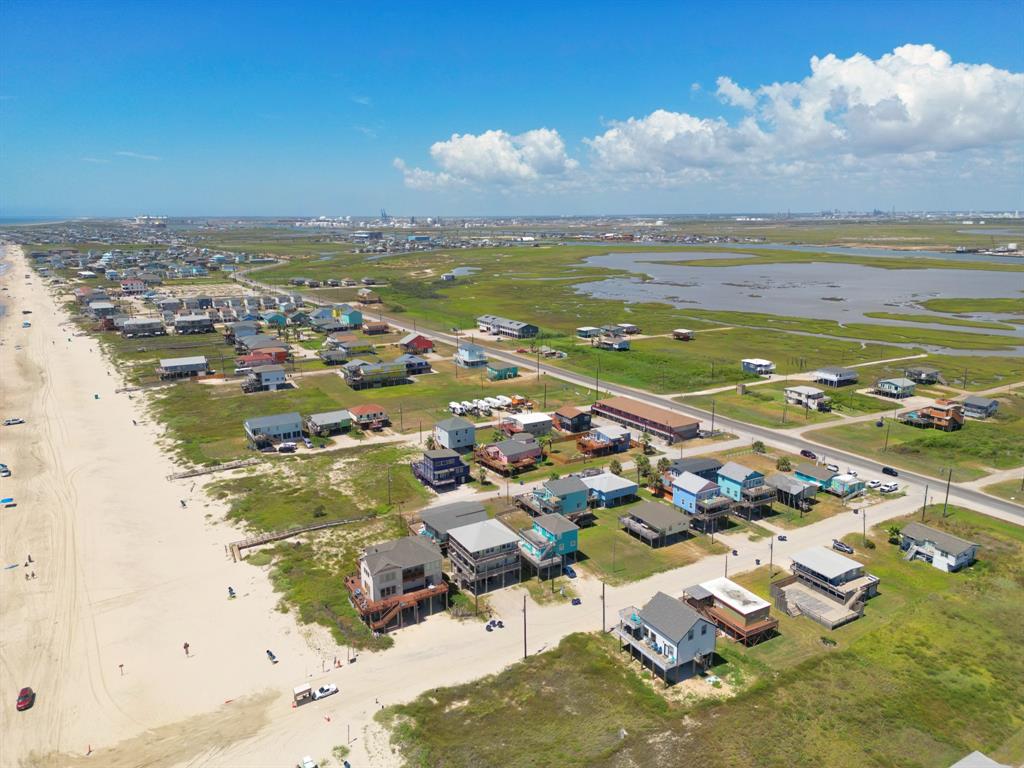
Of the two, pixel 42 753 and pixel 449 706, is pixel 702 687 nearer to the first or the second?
pixel 449 706

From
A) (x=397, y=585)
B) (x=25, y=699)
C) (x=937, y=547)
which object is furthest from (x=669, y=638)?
(x=25, y=699)

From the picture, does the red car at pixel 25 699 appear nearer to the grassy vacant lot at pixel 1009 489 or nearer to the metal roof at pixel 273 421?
the metal roof at pixel 273 421

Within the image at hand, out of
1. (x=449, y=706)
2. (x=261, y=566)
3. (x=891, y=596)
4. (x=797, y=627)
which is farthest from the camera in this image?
(x=261, y=566)

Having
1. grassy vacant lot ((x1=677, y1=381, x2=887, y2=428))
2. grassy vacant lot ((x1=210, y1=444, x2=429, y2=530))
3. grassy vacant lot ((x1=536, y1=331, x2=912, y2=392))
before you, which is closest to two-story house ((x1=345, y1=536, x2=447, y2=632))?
grassy vacant lot ((x1=210, y1=444, x2=429, y2=530))

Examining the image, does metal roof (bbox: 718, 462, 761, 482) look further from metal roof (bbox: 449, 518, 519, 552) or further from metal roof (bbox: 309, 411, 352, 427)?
metal roof (bbox: 309, 411, 352, 427)

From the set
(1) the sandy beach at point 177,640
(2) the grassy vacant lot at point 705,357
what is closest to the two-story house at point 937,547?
(1) the sandy beach at point 177,640

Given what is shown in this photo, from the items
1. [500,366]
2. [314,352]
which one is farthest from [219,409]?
[500,366]

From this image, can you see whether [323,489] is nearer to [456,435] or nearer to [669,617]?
[456,435]
